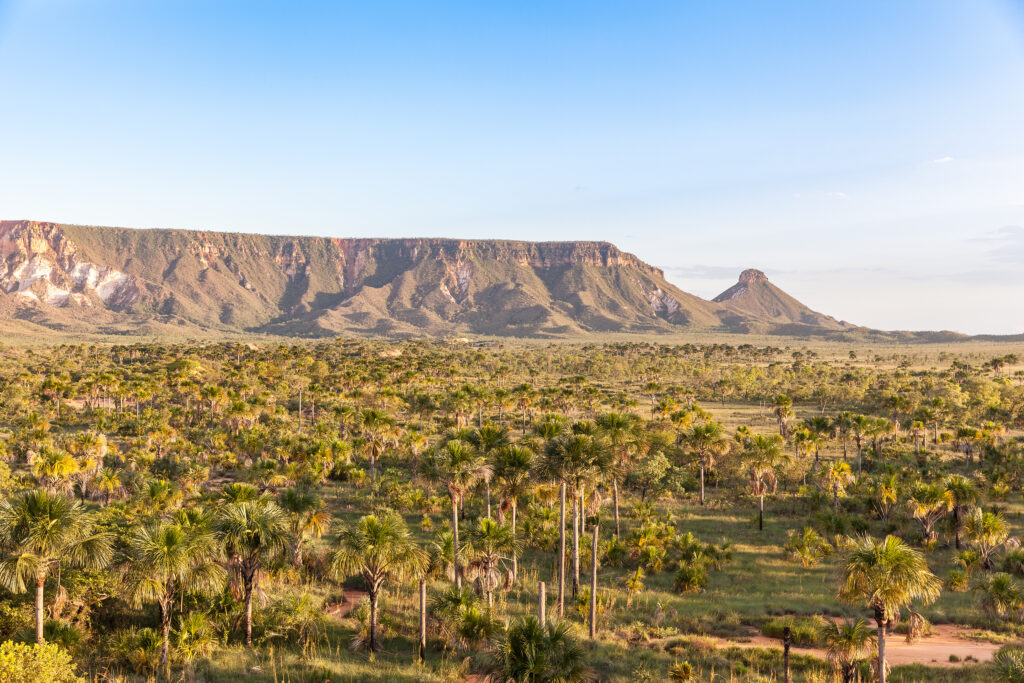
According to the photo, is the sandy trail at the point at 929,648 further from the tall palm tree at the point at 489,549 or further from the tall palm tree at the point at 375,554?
the tall palm tree at the point at 375,554

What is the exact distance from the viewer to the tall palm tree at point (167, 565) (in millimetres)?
21438

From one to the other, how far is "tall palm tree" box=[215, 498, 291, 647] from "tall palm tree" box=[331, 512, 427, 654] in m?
2.55

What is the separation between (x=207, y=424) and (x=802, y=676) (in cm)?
7313

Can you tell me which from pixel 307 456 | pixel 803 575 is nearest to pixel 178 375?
pixel 307 456

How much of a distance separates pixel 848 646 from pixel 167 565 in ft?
83.8

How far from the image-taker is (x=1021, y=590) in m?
→ 30.1

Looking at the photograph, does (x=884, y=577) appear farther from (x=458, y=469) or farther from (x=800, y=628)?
(x=458, y=469)

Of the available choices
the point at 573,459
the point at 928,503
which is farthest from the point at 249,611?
the point at 928,503

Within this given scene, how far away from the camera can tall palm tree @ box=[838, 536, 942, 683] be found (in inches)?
791

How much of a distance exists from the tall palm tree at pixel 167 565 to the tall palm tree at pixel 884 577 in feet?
79.1

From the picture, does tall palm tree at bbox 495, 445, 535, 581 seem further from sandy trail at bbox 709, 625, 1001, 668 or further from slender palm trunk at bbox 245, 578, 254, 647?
slender palm trunk at bbox 245, 578, 254, 647

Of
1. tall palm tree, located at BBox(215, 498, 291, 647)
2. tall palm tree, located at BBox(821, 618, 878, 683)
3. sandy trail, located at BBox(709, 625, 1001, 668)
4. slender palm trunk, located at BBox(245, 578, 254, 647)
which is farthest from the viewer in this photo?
sandy trail, located at BBox(709, 625, 1001, 668)

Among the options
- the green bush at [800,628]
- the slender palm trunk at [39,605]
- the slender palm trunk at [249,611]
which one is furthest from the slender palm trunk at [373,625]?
the green bush at [800,628]

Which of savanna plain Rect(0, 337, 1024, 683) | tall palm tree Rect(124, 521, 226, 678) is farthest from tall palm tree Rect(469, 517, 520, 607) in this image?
tall palm tree Rect(124, 521, 226, 678)
